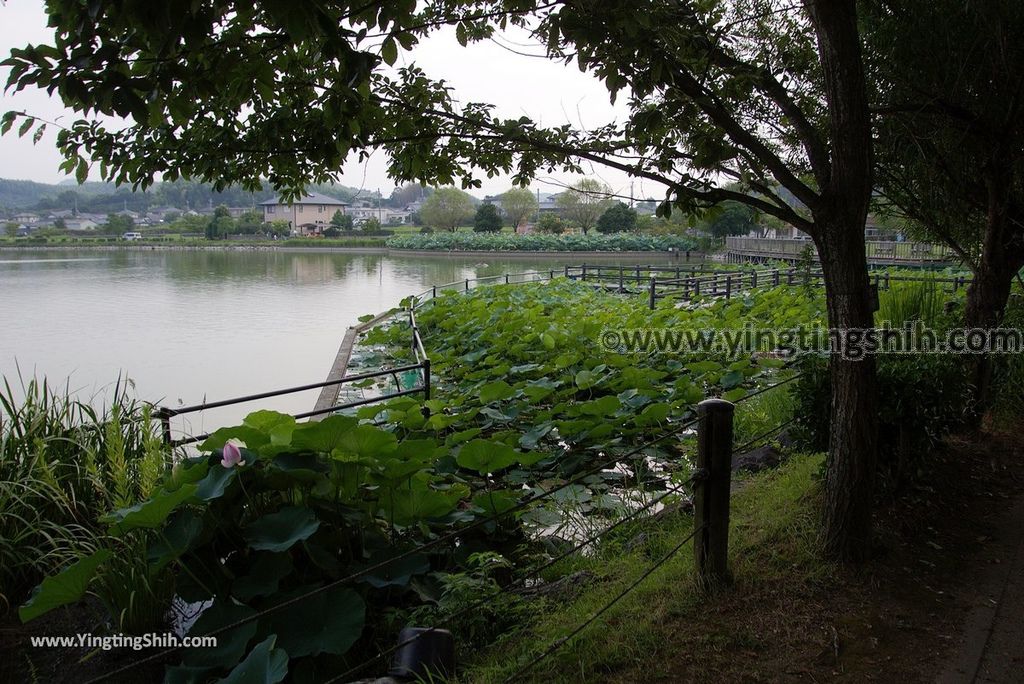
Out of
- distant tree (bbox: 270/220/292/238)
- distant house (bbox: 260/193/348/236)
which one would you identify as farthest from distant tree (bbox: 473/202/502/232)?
distant tree (bbox: 270/220/292/238)

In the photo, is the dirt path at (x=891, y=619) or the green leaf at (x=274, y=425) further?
the green leaf at (x=274, y=425)

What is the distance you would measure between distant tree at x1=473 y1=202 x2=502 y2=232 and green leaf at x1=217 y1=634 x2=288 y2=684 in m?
62.3

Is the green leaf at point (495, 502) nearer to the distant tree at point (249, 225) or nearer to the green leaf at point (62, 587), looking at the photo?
the green leaf at point (62, 587)

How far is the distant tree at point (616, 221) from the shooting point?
5638cm

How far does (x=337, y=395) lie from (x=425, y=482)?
5.68m

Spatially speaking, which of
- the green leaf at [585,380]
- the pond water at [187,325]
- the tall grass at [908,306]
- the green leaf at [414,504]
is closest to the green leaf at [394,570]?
the green leaf at [414,504]

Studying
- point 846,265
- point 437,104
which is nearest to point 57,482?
point 437,104

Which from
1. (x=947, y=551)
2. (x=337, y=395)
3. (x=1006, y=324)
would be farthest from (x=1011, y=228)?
(x=337, y=395)

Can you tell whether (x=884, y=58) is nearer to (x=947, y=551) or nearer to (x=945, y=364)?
(x=945, y=364)

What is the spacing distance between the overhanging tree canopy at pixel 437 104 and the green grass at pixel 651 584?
27 centimetres

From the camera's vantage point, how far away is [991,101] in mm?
4836

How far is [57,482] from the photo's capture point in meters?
3.66

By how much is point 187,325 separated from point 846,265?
16.5 m

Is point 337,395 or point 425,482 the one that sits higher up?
point 425,482
